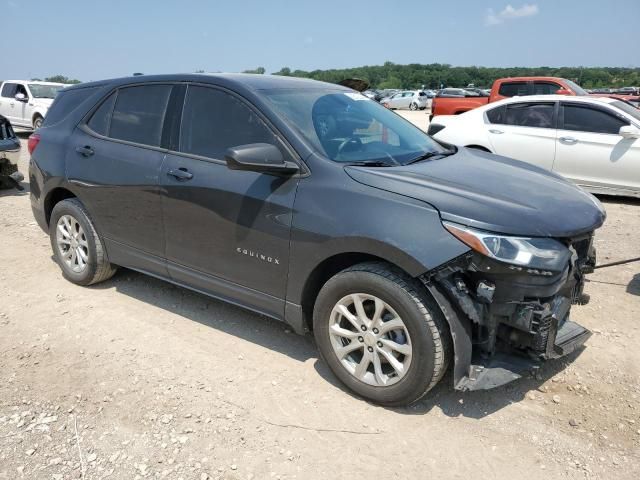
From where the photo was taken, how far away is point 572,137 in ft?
25.5

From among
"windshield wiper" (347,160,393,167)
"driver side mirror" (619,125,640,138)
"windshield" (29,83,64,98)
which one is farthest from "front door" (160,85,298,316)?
"windshield" (29,83,64,98)

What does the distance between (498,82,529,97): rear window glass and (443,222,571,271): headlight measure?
39.4ft

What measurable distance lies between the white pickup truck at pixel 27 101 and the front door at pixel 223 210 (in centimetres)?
1351

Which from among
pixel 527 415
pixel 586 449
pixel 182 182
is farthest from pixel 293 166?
pixel 586 449

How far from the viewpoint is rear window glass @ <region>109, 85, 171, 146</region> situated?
3.91 m

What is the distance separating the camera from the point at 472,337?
2.78 metres

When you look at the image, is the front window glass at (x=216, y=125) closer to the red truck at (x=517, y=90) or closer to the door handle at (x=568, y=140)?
the door handle at (x=568, y=140)

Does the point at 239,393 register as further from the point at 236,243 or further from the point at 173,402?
the point at 236,243

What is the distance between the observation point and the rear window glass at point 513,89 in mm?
13461

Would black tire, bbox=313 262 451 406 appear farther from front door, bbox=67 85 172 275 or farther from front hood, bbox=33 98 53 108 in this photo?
front hood, bbox=33 98 53 108

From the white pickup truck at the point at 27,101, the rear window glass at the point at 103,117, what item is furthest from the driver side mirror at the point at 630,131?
the white pickup truck at the point at 27,101

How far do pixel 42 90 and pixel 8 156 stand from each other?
9.08 meters

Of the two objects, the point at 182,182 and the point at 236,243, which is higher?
the point at 182,182

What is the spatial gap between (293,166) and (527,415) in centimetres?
191
